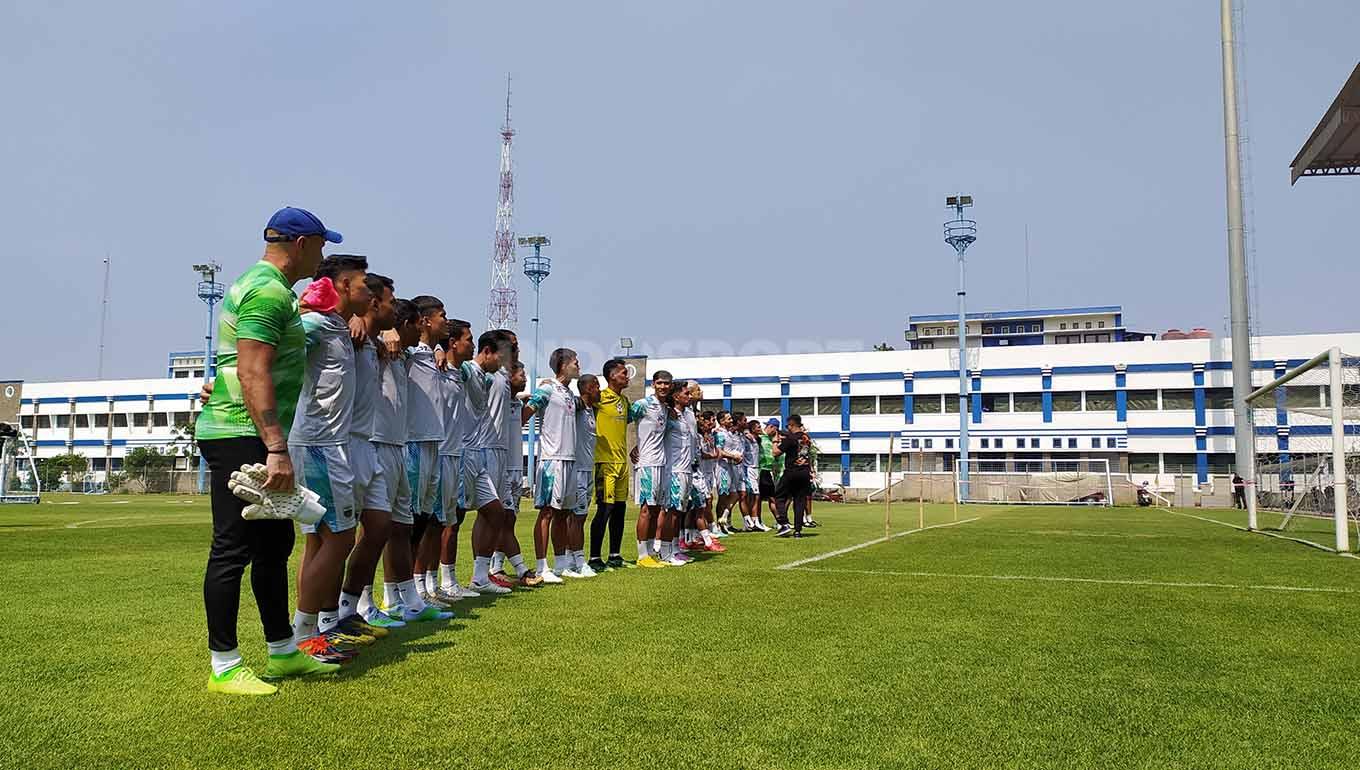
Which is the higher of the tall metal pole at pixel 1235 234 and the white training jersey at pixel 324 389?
the tall metal pole at pixel 1235 234

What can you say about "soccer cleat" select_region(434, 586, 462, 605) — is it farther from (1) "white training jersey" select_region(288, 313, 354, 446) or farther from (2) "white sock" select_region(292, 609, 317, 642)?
(1) "white training jersey" select_region(288, 313, 354, 446)

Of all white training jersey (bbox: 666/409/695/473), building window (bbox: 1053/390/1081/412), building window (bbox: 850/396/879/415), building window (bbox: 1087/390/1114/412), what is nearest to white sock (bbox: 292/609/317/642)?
white training jersey (bbox: 666/409/695/473)

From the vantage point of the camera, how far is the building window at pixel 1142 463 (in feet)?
177

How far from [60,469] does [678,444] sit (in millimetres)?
75802

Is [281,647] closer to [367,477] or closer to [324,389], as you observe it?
[367,477]

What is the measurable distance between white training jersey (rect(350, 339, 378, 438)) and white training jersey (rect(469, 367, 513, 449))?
2268 millimetres

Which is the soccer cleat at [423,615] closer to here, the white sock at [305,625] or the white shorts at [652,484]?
the white sock at [305,625]

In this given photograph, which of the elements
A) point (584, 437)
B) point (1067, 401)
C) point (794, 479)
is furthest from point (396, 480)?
point (1067, 401)

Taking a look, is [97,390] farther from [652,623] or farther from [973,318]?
[652,623]

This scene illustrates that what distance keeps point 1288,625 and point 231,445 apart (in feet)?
18.9

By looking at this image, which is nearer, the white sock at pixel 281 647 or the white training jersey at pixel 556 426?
the white sock at pixel 281 647

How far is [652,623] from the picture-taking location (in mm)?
5520

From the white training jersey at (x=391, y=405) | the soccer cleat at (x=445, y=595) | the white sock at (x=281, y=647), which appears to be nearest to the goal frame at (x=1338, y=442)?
the soccer cleat at (x=445, y=595)

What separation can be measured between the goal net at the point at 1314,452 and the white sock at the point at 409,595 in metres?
10.5
